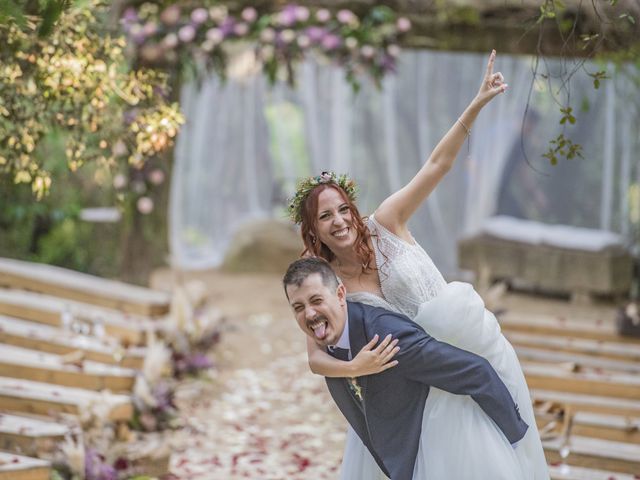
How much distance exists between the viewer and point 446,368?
2.90m

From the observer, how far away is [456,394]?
296 cm

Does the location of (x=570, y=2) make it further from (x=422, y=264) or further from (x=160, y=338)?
(x=422, y=264)

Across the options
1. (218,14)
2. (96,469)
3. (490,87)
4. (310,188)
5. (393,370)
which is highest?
(218,14)

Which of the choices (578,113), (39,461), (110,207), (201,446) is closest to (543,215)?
(578,113)

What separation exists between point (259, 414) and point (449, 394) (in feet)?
11.1

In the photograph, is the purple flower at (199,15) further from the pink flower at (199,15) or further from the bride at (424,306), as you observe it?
the bride at (424,306)

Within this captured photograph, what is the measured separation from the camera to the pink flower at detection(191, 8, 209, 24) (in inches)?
315

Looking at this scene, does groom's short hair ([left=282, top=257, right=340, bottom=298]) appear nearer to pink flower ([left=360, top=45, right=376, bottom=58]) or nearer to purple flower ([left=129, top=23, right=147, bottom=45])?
purple flower ([left=129, top=23, right=147, bottom=45])

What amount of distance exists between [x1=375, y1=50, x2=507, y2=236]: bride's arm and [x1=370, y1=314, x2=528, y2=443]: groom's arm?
40 centimetres

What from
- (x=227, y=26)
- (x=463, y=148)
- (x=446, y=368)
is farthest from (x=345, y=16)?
(x=446, y=368)

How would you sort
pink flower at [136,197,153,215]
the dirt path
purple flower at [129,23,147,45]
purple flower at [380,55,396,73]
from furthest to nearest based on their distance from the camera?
pink flower at [136,197,153,215]
purple flower at [380,55,396,73]
purple flower at [129,23,147,45]
the dirt path

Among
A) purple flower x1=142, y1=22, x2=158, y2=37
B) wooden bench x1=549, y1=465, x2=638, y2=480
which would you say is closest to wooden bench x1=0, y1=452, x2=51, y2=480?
wooden bench x1=549, y1=465, x2=638, y2=480

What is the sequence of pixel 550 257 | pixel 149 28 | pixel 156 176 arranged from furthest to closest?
pixel 550 257, pixel 156 176, pixel 149 28

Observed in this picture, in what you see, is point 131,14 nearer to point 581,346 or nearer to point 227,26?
point 227,26
